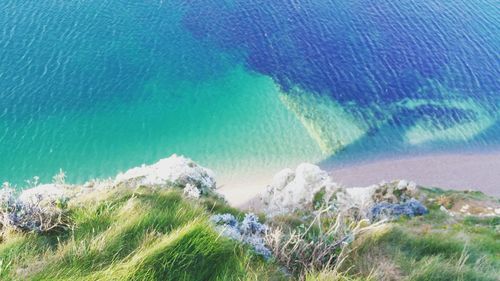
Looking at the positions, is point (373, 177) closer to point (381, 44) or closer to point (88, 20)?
point (381, 44)

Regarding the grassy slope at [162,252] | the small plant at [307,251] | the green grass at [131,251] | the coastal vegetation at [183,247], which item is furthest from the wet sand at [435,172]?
the green grass at [131,251]

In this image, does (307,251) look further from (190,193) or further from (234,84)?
(234,84)

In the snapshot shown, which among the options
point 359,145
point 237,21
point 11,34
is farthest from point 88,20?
point 359,145

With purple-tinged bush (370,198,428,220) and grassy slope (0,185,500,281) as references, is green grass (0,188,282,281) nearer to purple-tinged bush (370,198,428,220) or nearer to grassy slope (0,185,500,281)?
grassy slope (0,185,500,281)

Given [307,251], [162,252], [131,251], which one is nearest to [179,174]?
[307,251]

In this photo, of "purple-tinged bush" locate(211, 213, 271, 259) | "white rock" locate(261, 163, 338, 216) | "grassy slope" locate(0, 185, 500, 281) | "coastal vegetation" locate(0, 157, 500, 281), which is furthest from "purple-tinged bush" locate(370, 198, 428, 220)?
"purple-tinged bush" locate(211, 213, 271, 259)

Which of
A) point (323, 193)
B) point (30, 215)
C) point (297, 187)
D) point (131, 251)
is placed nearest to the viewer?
point (131, 251)
